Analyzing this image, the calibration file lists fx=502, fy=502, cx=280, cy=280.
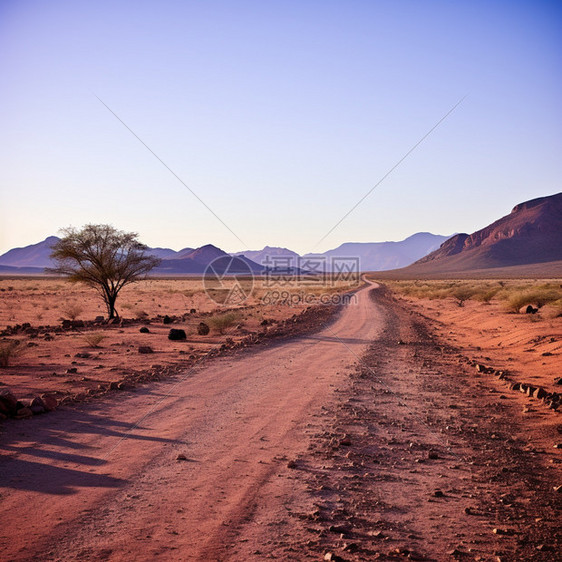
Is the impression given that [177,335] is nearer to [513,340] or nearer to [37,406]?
[37,406]

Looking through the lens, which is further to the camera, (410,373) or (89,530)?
(410,373)

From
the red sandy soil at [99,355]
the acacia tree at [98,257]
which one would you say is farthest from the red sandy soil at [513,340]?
the acacia tree at [98,257]

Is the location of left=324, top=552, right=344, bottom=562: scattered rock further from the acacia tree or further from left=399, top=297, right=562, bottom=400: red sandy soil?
the acacia tree

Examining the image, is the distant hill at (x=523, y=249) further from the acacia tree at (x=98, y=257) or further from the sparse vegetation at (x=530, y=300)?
the acacia tree at (x=98, y=257)

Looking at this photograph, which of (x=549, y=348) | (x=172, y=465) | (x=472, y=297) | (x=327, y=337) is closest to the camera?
(x=172, y=465)

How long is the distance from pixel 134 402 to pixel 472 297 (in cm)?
3716

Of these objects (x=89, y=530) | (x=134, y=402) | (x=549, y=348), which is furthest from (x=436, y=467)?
(x=549, y=348)

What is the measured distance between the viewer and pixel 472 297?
139ft

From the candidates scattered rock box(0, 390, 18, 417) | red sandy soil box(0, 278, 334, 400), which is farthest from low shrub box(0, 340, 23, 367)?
scattered rock box(0, 390, 18, 417)

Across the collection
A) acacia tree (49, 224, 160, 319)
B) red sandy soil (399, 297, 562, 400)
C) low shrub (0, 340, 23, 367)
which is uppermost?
acacia tree (49, 224, 160, 319)

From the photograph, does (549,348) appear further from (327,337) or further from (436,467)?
(436,467)

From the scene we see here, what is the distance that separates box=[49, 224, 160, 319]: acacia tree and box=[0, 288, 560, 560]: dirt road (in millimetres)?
20160

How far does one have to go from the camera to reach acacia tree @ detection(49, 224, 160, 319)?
29.2 metres

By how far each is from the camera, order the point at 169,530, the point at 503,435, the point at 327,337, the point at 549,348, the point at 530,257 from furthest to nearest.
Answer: the point at 530,257 < the point at 327,337 < the point at 549,348 < the point at 503,435 < the point at 169,530
